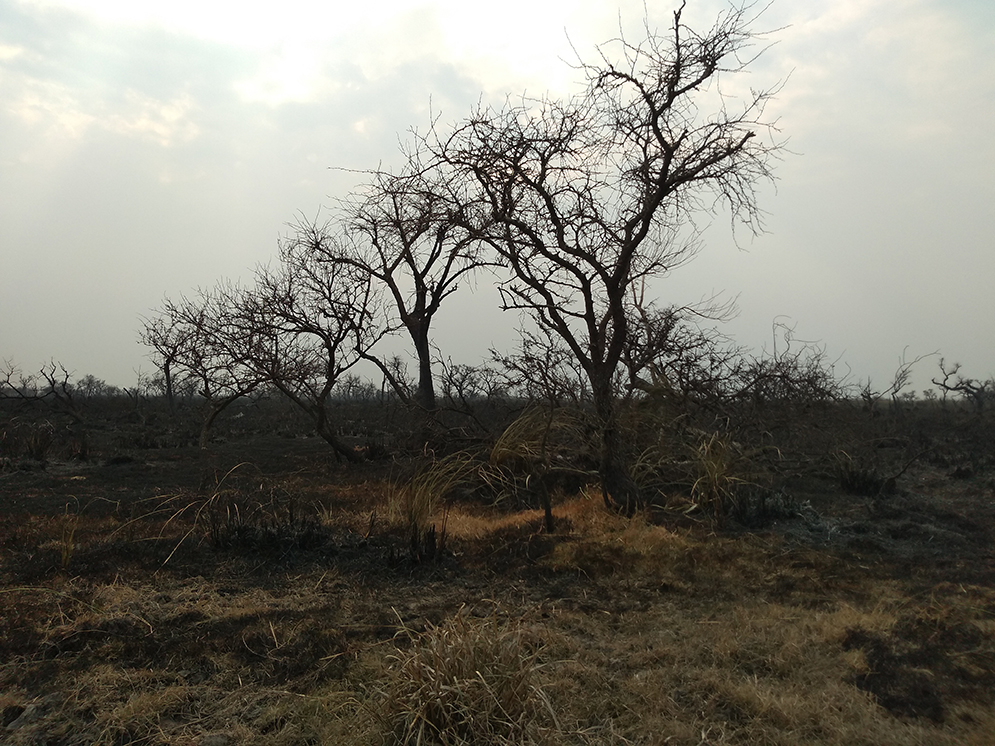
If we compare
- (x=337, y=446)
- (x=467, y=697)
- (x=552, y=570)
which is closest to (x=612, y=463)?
(x=552, y=570)

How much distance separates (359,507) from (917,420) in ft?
60.9

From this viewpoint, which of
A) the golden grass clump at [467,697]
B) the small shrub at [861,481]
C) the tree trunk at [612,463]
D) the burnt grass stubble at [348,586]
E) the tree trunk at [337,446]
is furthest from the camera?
the tree trunk at [337,446]

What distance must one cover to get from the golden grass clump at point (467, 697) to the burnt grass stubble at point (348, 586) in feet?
1.62

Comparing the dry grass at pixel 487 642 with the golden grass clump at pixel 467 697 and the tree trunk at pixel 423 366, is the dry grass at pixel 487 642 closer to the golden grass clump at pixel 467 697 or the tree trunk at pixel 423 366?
the golden grass clump at pixel 467 697

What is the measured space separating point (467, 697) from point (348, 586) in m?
3.00

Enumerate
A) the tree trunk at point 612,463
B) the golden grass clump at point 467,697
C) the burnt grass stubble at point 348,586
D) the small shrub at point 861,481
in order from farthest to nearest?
the small shrub at point 861,481, the tree trunk at point 612,463, the burnt grass stubble at point 348,586, the golden grass clump at point 467,697

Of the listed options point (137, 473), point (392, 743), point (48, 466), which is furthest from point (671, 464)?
point (48, 466)

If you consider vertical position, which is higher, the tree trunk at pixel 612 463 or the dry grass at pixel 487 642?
the tree trunk at pixel 612 463

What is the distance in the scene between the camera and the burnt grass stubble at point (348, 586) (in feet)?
12.8

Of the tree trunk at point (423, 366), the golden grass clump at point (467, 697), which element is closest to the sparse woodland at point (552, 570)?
the golden grass clump at point (467, 697)

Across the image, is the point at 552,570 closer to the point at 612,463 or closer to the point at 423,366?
the point at 612,463

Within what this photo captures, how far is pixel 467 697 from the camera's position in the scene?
10.0ft

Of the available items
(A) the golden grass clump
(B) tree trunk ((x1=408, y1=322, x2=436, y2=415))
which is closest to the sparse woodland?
(A) the golden grass clump

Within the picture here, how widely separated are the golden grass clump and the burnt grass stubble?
493 millimetres
